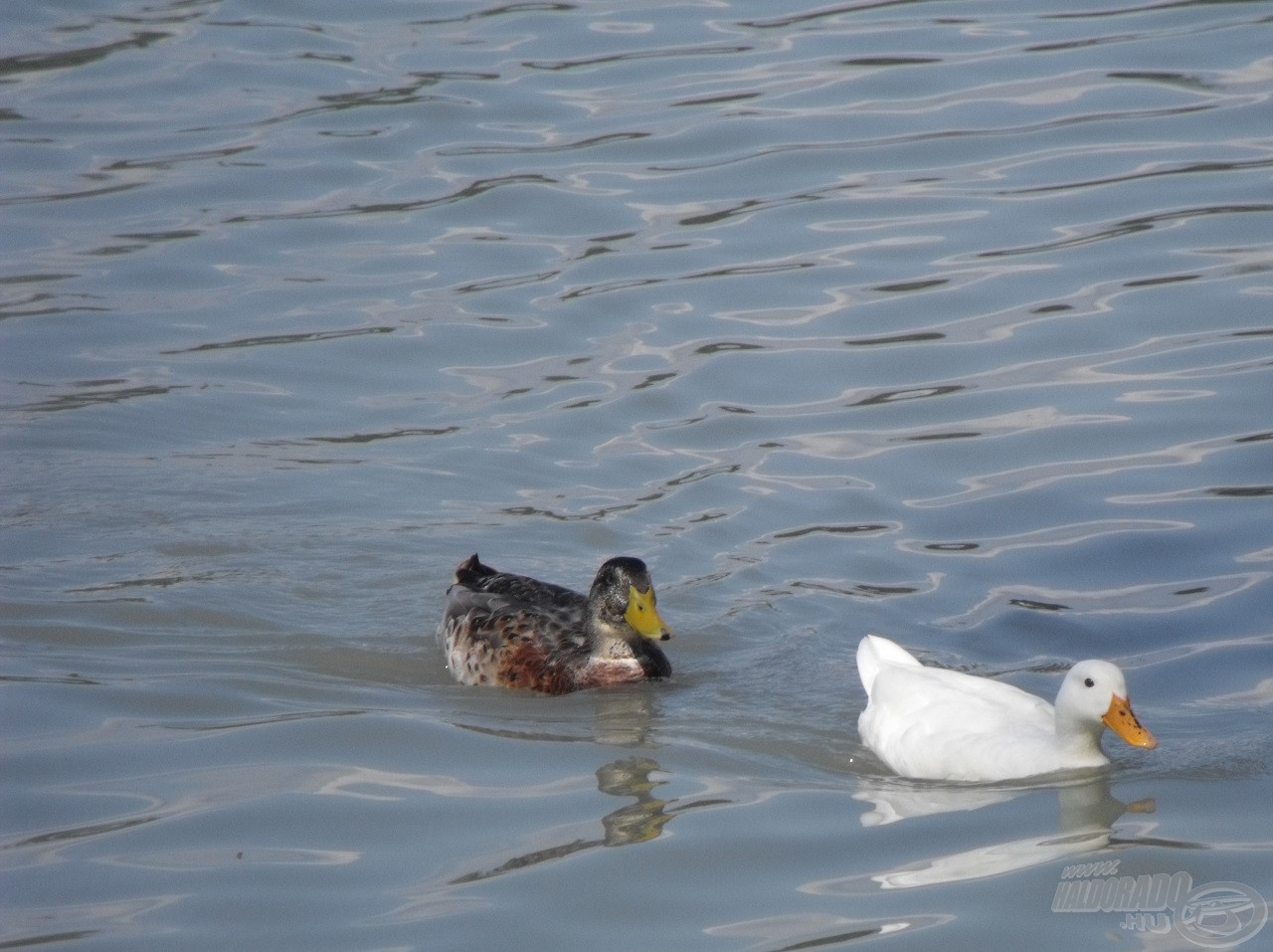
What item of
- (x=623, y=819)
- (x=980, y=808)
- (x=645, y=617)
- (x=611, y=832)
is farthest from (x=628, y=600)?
(x=980, y=808)

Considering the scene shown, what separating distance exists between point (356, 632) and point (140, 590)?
1192mm

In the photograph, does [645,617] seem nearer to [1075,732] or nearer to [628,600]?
[628,600]

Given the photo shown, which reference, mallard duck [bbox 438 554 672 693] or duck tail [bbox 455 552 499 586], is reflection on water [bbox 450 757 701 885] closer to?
mallard duck [bbox 438 554 672 693]

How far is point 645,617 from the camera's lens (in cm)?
895

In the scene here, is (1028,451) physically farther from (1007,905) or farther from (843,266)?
(1007,905)

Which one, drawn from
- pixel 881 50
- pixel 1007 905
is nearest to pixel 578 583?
pixel 1007 905

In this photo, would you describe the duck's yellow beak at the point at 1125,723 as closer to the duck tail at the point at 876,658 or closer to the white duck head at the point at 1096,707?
the white duck head at the point at 1096,707

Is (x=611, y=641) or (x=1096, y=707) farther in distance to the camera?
(x=611, y=641)

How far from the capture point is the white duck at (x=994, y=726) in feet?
24.3

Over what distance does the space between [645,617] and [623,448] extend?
3029 millimetres

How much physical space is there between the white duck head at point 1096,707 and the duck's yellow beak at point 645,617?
2.09 metres

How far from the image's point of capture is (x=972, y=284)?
547 inches

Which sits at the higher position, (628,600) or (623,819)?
(628,600)

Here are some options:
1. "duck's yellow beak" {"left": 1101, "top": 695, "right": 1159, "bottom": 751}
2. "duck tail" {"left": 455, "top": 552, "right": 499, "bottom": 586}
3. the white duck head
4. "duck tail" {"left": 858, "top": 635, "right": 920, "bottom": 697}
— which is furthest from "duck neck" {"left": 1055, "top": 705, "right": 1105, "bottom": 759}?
"duck tail" {"left": 455, "top": 552, "right": 499, "bottom": 586}
